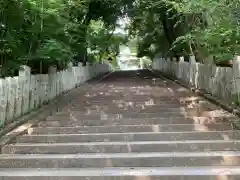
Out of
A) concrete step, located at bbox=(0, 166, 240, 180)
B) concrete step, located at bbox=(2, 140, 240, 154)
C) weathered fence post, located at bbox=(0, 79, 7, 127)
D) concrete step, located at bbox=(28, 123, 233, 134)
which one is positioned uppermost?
weathered fence post, located at bbox=(0, 79, 7, 127)

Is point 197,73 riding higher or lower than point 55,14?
lower

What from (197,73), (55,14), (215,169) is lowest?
(215,169)

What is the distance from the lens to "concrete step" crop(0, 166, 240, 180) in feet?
15.8

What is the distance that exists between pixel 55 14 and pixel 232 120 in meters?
4.99

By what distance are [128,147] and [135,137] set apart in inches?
25.2

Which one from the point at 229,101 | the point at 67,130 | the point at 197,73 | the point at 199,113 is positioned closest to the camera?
the point at 67,130

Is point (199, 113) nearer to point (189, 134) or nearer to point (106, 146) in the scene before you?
point (189, 134)

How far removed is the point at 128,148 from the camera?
5984mm

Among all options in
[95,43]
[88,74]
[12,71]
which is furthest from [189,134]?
[95,43]

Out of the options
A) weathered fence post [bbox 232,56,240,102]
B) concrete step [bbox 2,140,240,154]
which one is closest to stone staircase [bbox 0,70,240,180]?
concrete step [bbox 2,140,240,154]

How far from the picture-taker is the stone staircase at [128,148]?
16.5 feet

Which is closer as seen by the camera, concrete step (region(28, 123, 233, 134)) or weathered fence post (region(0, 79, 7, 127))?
concrete step (region(28, 123, 233, 134))

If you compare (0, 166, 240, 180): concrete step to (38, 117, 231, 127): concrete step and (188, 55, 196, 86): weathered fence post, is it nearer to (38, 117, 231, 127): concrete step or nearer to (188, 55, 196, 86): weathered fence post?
(38, 117, 231, 127): concrete step

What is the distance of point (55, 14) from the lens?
1019cm
